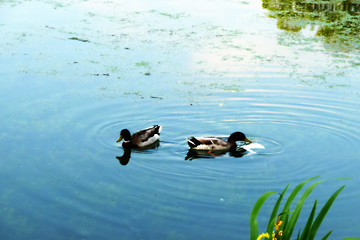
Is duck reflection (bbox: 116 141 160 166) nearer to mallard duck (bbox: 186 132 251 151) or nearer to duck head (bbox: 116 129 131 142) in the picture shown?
duck head (bbox: 116 129 131 142)

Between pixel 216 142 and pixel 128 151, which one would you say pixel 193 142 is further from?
pixel 128 151

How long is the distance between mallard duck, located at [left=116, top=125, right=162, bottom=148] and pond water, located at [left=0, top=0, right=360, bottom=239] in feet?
0.49

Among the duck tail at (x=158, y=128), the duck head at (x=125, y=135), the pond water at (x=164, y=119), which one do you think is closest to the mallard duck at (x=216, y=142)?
the pond water at (x=164, y=119)

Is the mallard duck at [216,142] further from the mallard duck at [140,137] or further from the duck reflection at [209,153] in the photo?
the mallard duck at [140,137]

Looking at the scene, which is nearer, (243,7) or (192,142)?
(192,142)

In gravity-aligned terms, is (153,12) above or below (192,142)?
above

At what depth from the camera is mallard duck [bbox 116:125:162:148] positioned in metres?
7.71

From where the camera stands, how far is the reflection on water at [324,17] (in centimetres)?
1361

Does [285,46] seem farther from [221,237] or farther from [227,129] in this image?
[221,237]

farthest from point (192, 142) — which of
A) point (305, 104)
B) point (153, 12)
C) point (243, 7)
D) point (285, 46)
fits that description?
point (243, 7)

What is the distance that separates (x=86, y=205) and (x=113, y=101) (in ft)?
11.9

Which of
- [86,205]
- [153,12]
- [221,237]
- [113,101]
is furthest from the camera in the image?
[153,12]

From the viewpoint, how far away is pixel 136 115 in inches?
346

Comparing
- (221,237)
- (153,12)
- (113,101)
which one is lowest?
(221,237)
